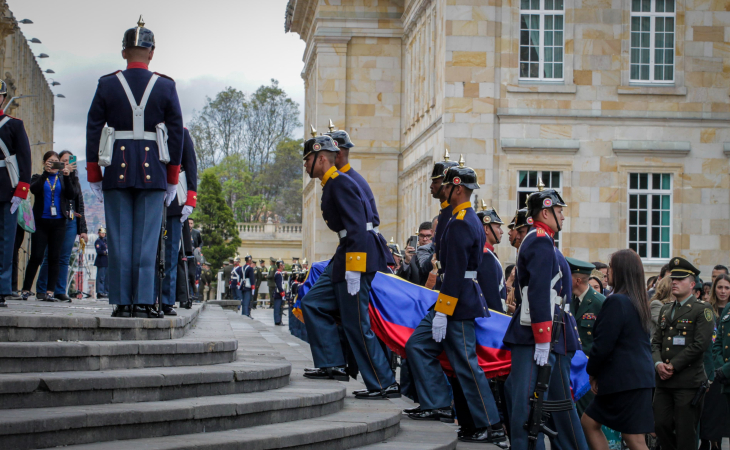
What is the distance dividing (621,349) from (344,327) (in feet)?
7.52

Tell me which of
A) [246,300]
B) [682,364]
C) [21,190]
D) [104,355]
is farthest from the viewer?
[246,300]

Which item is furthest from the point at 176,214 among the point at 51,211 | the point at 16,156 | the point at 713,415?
the point at 713,415

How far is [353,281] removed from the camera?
27.8ft

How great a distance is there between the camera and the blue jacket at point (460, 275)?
8227 mm

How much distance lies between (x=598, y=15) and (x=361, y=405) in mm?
21648

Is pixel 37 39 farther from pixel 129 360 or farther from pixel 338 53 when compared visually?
pixel 129 360

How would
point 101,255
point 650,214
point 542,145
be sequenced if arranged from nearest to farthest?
point 101,255
point 542,145
point 650,214

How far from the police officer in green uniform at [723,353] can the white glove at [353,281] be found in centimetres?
433

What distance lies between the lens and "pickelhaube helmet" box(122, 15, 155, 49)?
27.1ft

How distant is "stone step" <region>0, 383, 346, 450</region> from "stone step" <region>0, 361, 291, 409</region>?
3.8 inches

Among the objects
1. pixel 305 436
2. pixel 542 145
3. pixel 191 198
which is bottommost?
pixel 305 436

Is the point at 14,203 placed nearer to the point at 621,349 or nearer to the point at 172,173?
the point at 172,173

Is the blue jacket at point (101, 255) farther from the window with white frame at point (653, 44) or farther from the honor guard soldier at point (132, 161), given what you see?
the honor guard soldier at point (132, 161)

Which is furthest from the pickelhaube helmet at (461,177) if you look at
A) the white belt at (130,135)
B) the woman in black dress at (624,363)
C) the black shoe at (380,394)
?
the white belt at (130,135)
